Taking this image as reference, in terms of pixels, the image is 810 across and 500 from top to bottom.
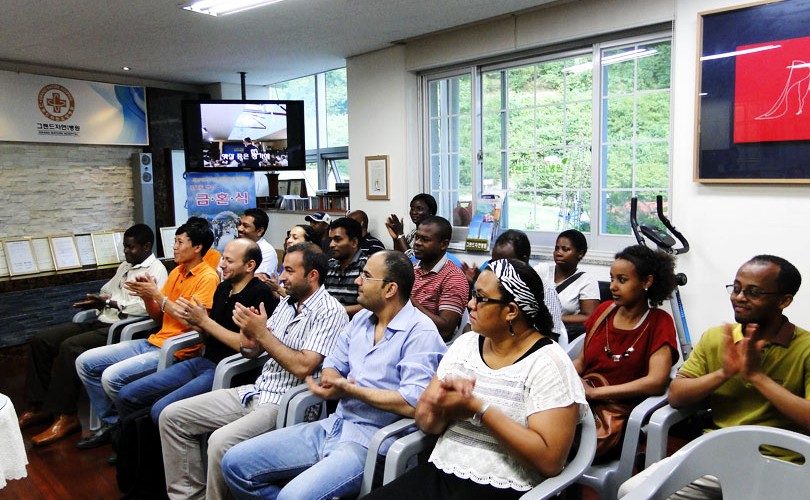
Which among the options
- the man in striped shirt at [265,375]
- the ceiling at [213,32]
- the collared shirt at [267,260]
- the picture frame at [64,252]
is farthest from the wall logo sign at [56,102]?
the man in striped shirt at [265,375]

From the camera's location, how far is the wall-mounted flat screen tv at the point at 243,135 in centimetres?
618

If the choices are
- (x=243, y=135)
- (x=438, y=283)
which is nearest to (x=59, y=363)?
(x=438, y=283)

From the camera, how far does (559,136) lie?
14.9 feet

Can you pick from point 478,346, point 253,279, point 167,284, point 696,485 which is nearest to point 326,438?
point 478,346

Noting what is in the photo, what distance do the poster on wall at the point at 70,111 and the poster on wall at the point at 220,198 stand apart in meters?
0.92

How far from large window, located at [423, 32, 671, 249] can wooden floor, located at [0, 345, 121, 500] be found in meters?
3.31

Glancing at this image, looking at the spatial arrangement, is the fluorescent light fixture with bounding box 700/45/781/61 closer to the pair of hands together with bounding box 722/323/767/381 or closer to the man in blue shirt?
the pair of hands together with bounding box 722/323/767/381

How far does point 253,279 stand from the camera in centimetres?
313

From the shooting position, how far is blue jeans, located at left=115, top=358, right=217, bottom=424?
3.04 m

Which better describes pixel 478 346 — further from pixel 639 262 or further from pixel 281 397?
pixel 281 397

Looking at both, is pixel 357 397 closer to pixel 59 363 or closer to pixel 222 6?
pixel 59 363

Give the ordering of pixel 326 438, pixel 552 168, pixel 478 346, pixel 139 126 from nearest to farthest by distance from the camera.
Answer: pixel 478 346, pixel 326 438, pixel 552 168, pixel 139 126

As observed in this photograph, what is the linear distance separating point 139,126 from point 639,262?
239 inches

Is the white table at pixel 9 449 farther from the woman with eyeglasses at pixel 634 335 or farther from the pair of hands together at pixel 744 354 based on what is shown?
the pair of hands together at pixel 744 354
